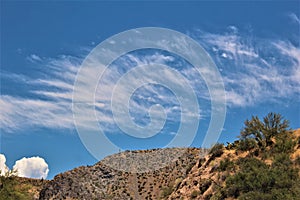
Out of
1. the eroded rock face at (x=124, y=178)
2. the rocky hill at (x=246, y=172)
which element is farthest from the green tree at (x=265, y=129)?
the eroded rock face at (x=124, y=178)

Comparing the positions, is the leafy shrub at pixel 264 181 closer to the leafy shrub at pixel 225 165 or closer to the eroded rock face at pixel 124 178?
the leafy shrub at pixel 225 165

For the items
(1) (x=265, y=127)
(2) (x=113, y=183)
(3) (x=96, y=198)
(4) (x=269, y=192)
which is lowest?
(4) (x=269, y=192)

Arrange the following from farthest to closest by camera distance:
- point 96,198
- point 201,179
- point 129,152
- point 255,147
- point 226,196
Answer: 1. point 129,152
2. point 96,198
3. point 201,179
4. point 255,147
5. point 226,196

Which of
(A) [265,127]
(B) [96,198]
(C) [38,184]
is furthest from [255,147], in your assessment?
(C) [38,184]

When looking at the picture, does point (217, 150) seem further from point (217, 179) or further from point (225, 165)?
point (217, 179)

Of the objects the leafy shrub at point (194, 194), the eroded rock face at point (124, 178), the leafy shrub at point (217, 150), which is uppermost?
the eroded rock face at point (124, 178)

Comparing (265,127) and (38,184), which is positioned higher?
(38,184)

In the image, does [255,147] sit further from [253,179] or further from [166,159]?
[166,159]

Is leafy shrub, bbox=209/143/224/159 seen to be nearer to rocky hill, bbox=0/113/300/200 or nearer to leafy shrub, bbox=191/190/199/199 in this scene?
rocky hill, bbox=0/113/300/200

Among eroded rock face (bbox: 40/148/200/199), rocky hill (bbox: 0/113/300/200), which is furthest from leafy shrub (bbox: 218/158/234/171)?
eroded rock face (bbox: 40/148/200/199)

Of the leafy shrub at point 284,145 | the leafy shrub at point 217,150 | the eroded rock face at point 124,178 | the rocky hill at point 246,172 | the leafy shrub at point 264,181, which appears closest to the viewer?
the leafy shrub at point 264,181

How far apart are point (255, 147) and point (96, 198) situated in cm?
5691

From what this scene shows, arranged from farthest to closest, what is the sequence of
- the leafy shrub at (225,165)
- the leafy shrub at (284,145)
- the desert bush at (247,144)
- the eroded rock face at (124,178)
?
the eroded rock face at (124,178) → the desert bush at (247,144) → the leafy shrub at (225,165) → the leafy shrub at (284,145)

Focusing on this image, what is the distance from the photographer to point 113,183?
100688 millimetres
